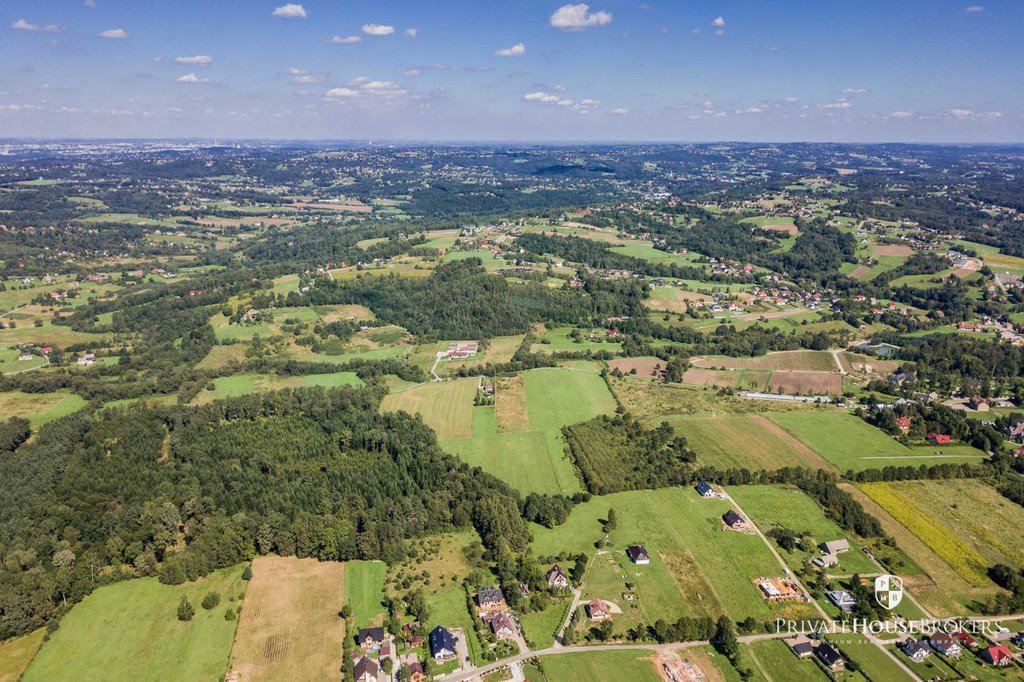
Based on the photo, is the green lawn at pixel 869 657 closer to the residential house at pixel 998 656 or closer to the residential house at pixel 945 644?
the residential house at pixel 945 644

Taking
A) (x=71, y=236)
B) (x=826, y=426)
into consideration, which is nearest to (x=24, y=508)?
(x=826, y=426)

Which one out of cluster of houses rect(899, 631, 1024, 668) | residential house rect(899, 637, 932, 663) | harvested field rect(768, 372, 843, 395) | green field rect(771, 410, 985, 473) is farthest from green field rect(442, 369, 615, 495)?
cluster of houses rect(899, 631, 1024, 668)

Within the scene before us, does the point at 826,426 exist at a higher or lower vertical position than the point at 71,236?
lower

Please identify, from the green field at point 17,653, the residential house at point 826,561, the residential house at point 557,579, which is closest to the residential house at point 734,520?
the residential house at point 826,561

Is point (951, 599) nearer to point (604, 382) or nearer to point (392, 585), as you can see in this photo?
point (392, 585)

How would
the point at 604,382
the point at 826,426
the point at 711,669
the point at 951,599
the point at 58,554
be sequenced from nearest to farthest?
1. the point at 711,669
2. the point at 951,599
3. the point at 58,554
4. the point at 826,426
5. the point at 604,382

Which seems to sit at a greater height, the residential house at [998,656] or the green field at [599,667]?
the residential house at [998,656]

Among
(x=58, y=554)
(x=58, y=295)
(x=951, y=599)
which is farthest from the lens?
(x=58, y=295)

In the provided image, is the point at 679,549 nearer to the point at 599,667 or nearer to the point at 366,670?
the point at 599,667
